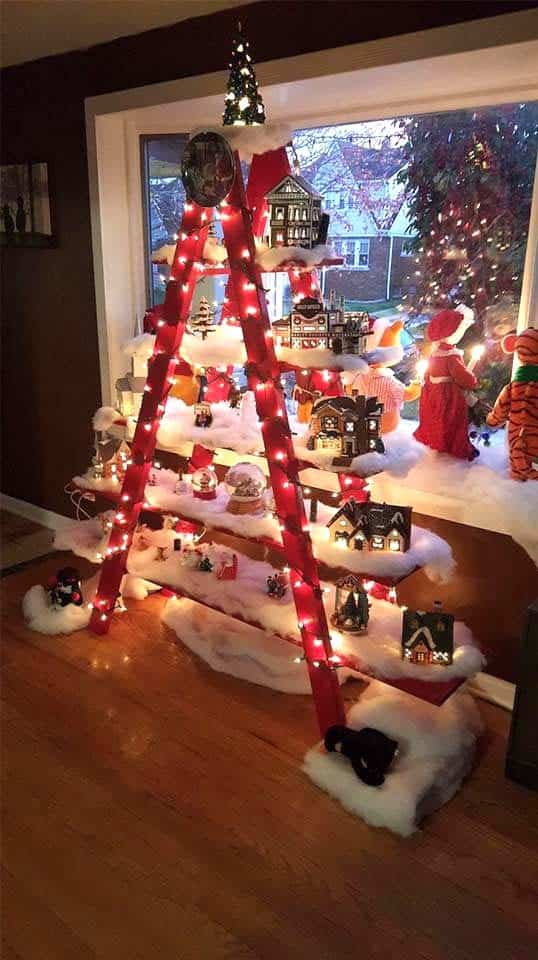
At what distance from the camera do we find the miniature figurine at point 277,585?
2350 millimetres

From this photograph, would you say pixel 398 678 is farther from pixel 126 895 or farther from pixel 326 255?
pixel 326 255

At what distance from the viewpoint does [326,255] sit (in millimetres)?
1900

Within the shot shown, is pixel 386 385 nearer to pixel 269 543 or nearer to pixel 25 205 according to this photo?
pixel 269 543

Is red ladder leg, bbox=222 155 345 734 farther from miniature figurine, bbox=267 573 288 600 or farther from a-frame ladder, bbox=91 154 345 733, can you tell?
miniature figurine, bbox=267 573 288 600

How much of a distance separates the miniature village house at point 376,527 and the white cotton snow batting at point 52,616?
3.56ft

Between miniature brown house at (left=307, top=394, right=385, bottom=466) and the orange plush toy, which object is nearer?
miniature brown house at (left=307, top=394, right=385, bottom=466)

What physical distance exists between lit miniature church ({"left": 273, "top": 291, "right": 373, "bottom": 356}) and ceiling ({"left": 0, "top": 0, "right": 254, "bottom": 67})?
952 mm

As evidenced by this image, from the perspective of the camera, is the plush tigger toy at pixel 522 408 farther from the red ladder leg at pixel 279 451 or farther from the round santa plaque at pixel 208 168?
the round santa plaque at pixel 208 168

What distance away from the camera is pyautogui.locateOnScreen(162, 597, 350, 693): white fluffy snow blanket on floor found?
7.70 feet

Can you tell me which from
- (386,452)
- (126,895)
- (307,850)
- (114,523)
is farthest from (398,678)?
(114,523)

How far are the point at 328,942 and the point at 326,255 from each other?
156 cm

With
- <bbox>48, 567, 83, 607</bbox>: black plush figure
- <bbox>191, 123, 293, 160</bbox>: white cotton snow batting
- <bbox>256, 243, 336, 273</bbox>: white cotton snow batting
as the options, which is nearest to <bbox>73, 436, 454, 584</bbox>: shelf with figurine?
<bbox>48, 567, 83, 607</bbox>: black plush figure

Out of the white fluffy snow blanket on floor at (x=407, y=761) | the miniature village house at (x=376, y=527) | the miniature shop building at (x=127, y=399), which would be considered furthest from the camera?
the miniature shop building at (x=127, y=399)

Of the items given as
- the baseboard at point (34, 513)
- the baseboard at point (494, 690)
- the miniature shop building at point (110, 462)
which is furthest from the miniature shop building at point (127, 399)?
the baseboard at point (494, 690)
